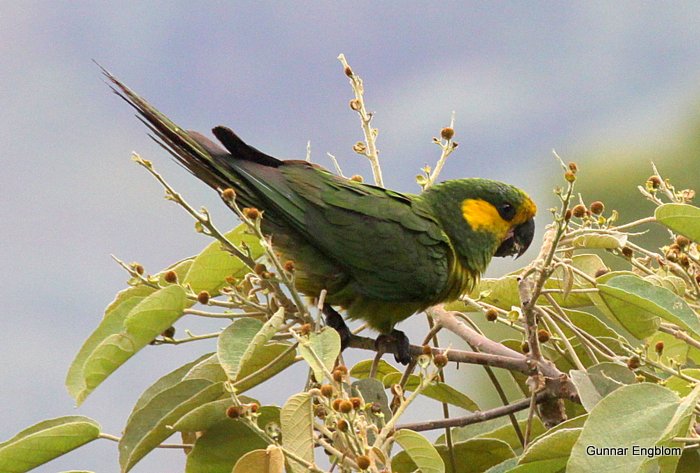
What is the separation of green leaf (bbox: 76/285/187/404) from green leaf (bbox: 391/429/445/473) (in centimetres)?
41

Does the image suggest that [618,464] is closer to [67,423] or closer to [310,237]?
[67,423]

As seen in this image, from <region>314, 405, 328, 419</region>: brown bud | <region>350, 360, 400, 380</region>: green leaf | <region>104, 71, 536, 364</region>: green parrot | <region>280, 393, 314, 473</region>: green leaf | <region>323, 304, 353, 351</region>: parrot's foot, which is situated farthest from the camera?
<region>323, 304, 353, 351</region>: parrot's foot

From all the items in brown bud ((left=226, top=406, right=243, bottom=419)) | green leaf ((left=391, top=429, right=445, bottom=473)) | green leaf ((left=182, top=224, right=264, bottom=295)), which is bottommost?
green leaf ((left=391, top=429, right=445, bottom=473))

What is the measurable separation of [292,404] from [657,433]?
483 mm

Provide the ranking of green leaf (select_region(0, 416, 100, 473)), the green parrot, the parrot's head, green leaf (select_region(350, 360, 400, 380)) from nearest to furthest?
green leaf (select_region(0, 416, 100, 473)), green leaf (select_region(350, 360, 400, 380)), the green parrot, the parrot's head

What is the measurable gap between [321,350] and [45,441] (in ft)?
1.66

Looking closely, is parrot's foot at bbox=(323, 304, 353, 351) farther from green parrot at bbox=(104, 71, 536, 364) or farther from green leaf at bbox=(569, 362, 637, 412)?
green leaf at bbox=(569, 362, 637, 412)

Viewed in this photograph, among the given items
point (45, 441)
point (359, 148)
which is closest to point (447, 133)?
point (359, 148)

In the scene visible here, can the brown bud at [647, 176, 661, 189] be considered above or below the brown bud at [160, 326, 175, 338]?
below

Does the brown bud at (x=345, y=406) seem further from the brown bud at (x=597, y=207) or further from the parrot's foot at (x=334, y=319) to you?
the parrot's foot at (x=334, y=319)

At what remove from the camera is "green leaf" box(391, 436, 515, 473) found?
1487 mm

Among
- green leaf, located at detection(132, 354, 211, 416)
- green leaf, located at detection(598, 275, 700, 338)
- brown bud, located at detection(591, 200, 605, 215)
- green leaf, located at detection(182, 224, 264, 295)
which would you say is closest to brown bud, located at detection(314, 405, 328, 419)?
green leaf, located at detection(132, 354, 211, 416)

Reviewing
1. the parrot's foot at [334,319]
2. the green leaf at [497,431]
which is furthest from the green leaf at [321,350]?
the parrot's foot at [334,319]

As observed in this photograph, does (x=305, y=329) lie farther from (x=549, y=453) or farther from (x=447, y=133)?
(x=447, y=133)
